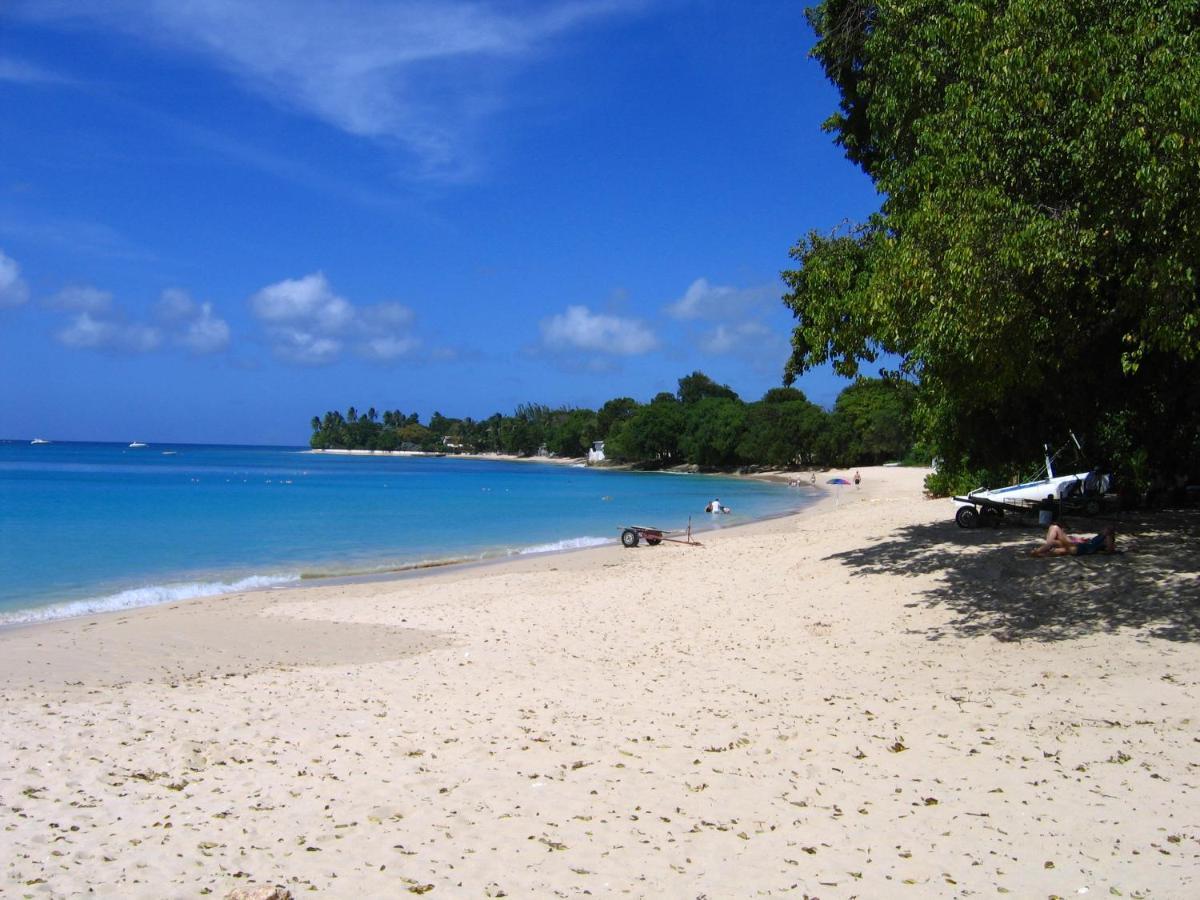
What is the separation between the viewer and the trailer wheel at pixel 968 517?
62.7 ft

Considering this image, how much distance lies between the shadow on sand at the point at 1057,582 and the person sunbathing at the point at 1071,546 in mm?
222

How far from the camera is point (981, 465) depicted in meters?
20.7

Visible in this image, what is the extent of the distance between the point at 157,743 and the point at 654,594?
9.32m

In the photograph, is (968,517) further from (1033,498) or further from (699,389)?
(699,389)

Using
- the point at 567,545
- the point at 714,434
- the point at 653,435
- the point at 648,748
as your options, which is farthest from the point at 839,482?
the point at 653,435

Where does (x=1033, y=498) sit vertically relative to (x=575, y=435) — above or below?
below

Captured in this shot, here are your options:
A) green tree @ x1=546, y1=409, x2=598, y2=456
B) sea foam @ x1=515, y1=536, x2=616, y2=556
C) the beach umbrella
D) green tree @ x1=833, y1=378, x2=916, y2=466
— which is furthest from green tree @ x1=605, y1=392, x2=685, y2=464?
sea foam @ x1=515, y1=536, x2=616, y2=556

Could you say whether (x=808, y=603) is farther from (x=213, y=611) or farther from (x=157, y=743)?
(x=213, y=611)

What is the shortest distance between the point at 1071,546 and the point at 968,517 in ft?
18.7

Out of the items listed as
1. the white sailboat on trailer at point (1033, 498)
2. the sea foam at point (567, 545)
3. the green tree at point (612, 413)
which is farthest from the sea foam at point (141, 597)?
the green tree at point (612, 413)

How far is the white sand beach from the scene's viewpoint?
4.89 metres

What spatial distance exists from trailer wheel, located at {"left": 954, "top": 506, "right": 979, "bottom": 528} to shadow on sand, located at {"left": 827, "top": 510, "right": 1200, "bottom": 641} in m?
1.37

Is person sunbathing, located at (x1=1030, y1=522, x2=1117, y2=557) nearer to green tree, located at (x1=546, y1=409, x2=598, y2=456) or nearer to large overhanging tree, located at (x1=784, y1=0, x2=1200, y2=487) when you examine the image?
large overhanging tree, located at (x1=784, y1=0, x2=1200, y2=487)

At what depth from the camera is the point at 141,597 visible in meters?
18.6
